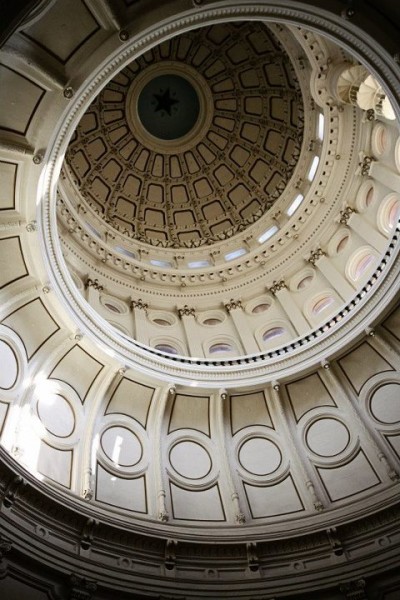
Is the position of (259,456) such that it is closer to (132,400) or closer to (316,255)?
(132,400)

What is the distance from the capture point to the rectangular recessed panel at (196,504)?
51.7 ft

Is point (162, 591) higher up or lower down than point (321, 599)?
higher up

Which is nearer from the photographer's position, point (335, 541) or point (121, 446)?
point (335, 541)

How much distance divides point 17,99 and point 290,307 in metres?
13.6

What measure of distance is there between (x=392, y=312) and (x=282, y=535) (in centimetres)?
753

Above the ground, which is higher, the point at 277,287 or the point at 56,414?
the point at 277,287

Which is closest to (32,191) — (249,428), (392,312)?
(249,428)

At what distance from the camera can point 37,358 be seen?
16328 mm

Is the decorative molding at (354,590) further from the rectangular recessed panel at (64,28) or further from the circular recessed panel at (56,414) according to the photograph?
the rectangular recessed panel at (64,28)

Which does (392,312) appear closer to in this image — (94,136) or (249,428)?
(249,428)

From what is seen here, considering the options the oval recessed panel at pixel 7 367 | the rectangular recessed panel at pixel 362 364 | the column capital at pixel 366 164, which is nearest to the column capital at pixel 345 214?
the column capital at pixel 366 164

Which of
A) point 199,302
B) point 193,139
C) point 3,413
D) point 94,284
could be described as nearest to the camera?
point 3,413

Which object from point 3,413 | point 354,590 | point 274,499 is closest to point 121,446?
point 3,413

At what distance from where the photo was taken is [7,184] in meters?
14.2
